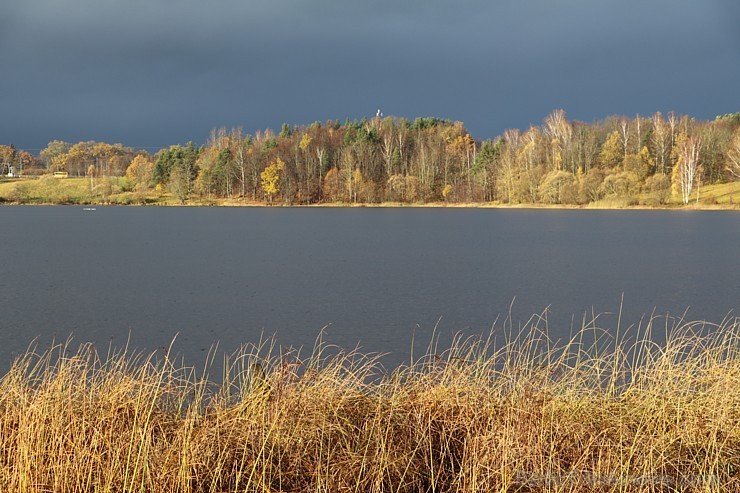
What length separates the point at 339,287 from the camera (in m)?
23.6

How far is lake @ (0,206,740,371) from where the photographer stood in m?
16.0

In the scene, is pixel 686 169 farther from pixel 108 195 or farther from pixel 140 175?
pixel 140 175

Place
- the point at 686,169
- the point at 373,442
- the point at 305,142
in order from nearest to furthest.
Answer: the point at 373,442 → the point at 686,169 → the point at 305,142

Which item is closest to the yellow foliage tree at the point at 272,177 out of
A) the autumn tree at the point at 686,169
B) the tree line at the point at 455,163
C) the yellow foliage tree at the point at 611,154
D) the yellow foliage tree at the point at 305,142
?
the tree line at the point at 455,163

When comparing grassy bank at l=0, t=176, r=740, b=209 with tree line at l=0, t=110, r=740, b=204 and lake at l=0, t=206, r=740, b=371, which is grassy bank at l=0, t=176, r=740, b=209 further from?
lake at l=0, t=206, r=740, b=371

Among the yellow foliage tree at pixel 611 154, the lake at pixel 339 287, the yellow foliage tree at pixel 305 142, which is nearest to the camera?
the lake at pixel 339 287

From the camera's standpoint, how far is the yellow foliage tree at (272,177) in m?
117

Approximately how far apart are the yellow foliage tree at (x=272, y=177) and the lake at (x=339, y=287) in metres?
71.6

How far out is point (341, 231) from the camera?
55.2 m

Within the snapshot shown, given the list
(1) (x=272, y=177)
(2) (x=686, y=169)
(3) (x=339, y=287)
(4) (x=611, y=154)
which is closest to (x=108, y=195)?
(1) (x=272, y=177)

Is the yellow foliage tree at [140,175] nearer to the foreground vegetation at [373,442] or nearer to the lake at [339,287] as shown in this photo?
the lake at [339,287]

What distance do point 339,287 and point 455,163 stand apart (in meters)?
100

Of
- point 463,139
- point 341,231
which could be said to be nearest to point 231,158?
point 463,139

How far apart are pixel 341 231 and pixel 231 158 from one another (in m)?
77.5
